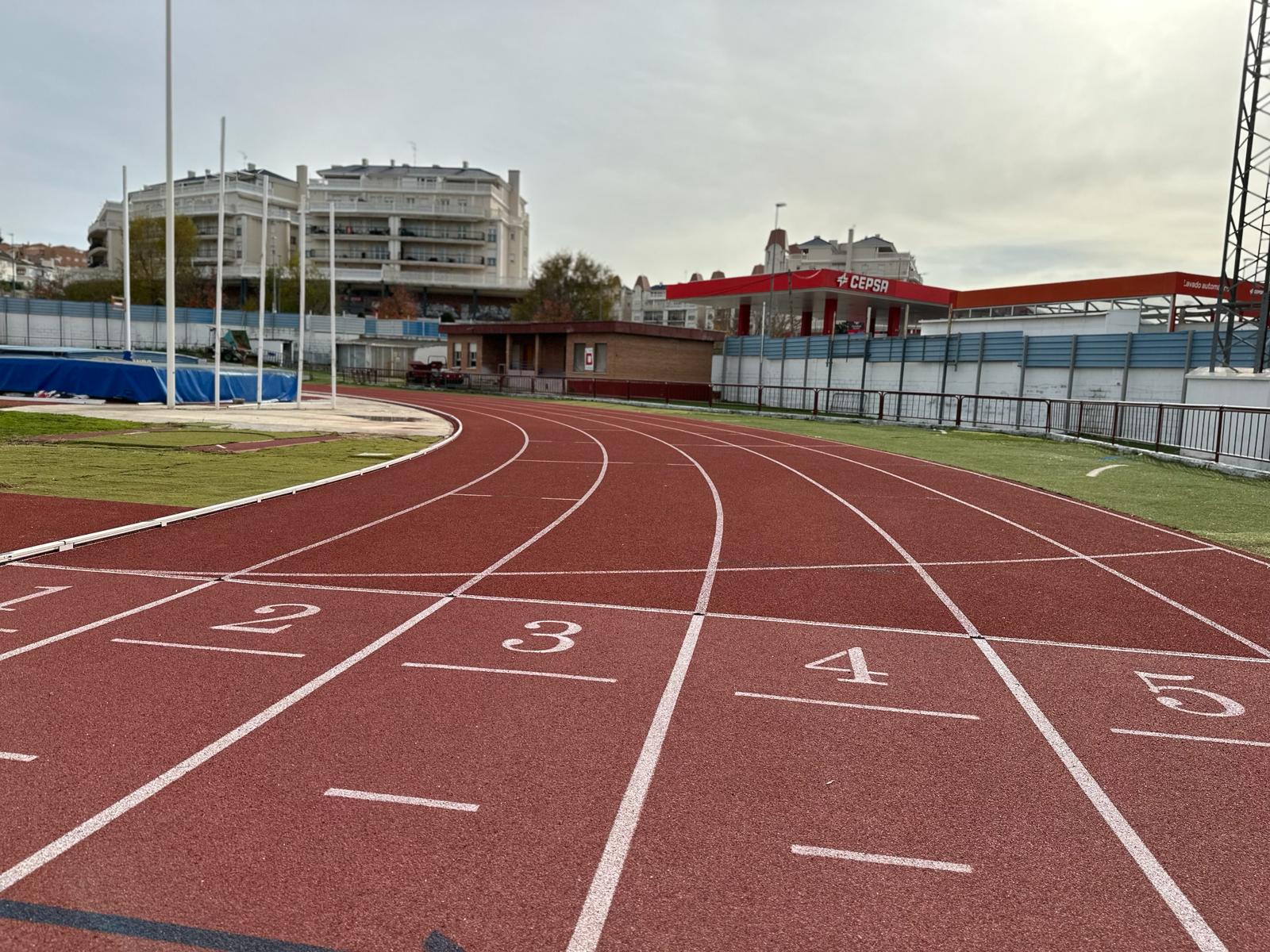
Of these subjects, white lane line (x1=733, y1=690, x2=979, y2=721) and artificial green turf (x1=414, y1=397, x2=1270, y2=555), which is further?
artificial green turf (x1=414, y1=397, x2=1270, y2=555)

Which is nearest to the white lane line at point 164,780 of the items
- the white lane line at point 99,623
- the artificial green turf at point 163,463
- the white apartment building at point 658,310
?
the white lane line at point 99,623

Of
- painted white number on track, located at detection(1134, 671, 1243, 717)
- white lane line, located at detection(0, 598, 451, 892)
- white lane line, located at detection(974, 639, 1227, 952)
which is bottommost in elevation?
white lane line, located at detection(0, 598, 451, 892)

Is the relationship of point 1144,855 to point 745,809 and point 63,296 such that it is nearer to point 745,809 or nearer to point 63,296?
point 745,809

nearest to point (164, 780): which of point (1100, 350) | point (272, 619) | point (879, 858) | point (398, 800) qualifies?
point (398, 800)

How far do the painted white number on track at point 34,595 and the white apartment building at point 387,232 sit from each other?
95.1 meters

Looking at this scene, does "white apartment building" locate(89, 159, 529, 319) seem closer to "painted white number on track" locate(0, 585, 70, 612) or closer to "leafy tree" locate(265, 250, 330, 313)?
"leafy tree" locate(265, 250, 330, 313)

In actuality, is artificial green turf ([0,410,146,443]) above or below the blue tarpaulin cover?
below

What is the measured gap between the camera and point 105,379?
3067cm

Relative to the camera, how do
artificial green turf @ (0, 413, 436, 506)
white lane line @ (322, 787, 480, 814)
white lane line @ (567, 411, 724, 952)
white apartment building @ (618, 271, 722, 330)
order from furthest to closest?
white apartment building @ (618, 271, 722, 330) → artificial green turf @ (0, 413, 436, 506) → white lane line @ (322, 787, 480, 814) → white lane line @ (567, 411, 724, 952)

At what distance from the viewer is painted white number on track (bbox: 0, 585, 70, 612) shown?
22.6ft

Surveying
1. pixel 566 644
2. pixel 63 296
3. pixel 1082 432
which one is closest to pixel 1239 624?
pixel 566 644

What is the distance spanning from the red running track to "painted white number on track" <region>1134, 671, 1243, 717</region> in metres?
0.03

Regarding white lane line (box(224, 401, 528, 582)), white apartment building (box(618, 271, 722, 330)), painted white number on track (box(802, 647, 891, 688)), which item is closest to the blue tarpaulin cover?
white lane line (box(224, 401, 528, 582))

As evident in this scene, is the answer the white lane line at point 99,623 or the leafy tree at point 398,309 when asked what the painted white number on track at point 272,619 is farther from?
the leafy tree at point 398,309
